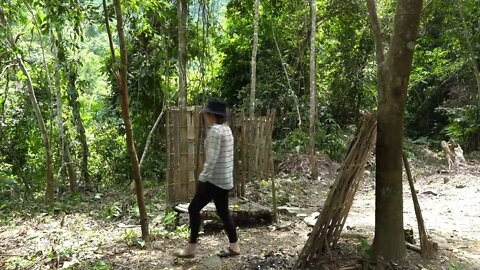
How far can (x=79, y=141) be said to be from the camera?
11594 mm

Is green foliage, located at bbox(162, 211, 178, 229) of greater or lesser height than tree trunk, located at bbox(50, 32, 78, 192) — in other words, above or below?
below

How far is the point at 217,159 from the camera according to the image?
4438mm

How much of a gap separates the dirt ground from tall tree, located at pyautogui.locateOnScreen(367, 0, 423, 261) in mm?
311

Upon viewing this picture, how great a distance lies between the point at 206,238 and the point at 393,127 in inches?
106

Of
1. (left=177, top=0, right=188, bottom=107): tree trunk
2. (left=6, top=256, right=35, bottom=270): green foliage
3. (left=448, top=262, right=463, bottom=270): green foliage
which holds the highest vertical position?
(left=177, top=0, right=188, bottom=107): tree trunk

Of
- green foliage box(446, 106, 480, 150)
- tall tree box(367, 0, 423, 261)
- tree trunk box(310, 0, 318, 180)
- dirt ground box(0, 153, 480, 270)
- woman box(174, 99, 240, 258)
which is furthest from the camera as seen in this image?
green foliage box(446, 106, 480, 150)

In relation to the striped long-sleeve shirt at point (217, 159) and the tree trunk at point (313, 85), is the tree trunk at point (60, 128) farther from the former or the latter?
the tree trunk at point (313, 85)

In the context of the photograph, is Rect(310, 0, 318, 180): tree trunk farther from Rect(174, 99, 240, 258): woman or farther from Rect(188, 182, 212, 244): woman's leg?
Rect(188, 182, 212, 244): woman's leg

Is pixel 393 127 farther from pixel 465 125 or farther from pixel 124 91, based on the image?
pixel 465 125

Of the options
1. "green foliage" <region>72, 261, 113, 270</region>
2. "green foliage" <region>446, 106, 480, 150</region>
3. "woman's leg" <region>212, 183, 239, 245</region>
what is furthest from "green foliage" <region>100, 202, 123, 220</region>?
"green foliage" <region>446, 106, 480, 150</region>

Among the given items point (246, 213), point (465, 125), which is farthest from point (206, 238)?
point (465, 125)

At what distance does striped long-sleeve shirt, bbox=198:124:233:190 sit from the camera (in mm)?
4438

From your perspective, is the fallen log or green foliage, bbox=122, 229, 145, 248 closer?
green foliage, bbox=122, 229, 145, 248

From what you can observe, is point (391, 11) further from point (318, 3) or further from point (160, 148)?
point (160, 148)
